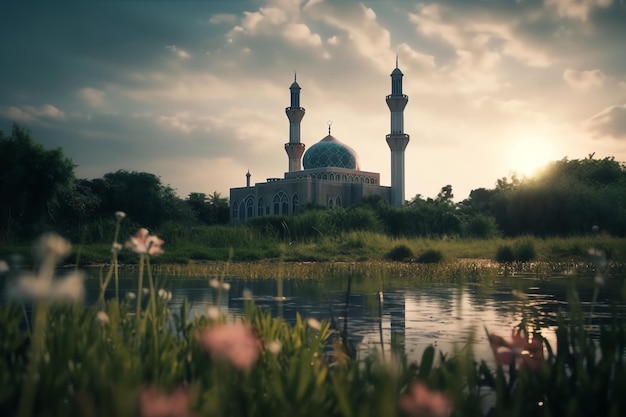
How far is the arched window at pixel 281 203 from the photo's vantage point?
51844mm

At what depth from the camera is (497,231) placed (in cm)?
3048

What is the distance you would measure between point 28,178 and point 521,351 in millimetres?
25310

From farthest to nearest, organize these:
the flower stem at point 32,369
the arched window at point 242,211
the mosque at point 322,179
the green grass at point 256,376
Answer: the arched window at point 242,211 < the mosque at point 322,179 < the green grass at point 256,376 < the flower stem at point 32,369

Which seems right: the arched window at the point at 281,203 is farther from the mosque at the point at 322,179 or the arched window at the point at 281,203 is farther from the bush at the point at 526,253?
the bush at the point at 526,253

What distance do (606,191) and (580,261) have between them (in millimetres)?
13425

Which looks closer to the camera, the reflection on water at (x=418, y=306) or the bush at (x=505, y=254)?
the reflection on water at (x=418, y=306)

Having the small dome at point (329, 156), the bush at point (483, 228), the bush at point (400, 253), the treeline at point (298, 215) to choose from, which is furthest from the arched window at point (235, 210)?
the bush at point (400, 253)

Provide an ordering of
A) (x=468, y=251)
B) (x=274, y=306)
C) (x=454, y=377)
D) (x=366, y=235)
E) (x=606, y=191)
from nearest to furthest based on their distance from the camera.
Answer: (x=454, y=377) < (x=274, y=306) < (x=468, y=251) < (x=366, y=235) < (x=606, y=191)

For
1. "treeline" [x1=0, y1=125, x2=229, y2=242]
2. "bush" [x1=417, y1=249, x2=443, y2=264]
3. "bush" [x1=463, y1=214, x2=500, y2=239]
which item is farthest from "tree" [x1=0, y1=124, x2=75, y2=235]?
"bush" [x1=463, y1=214, x2=500, y2=239]

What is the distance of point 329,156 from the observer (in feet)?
176

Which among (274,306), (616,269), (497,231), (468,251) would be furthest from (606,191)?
(274,306)

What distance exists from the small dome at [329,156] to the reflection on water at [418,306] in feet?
137

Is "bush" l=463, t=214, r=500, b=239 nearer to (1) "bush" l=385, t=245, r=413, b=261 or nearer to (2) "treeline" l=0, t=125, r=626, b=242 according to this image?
(2) "treeline" l=0, t=125, r=626, b=242

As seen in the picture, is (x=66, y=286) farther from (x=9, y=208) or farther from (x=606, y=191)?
(x=606, y=191)
